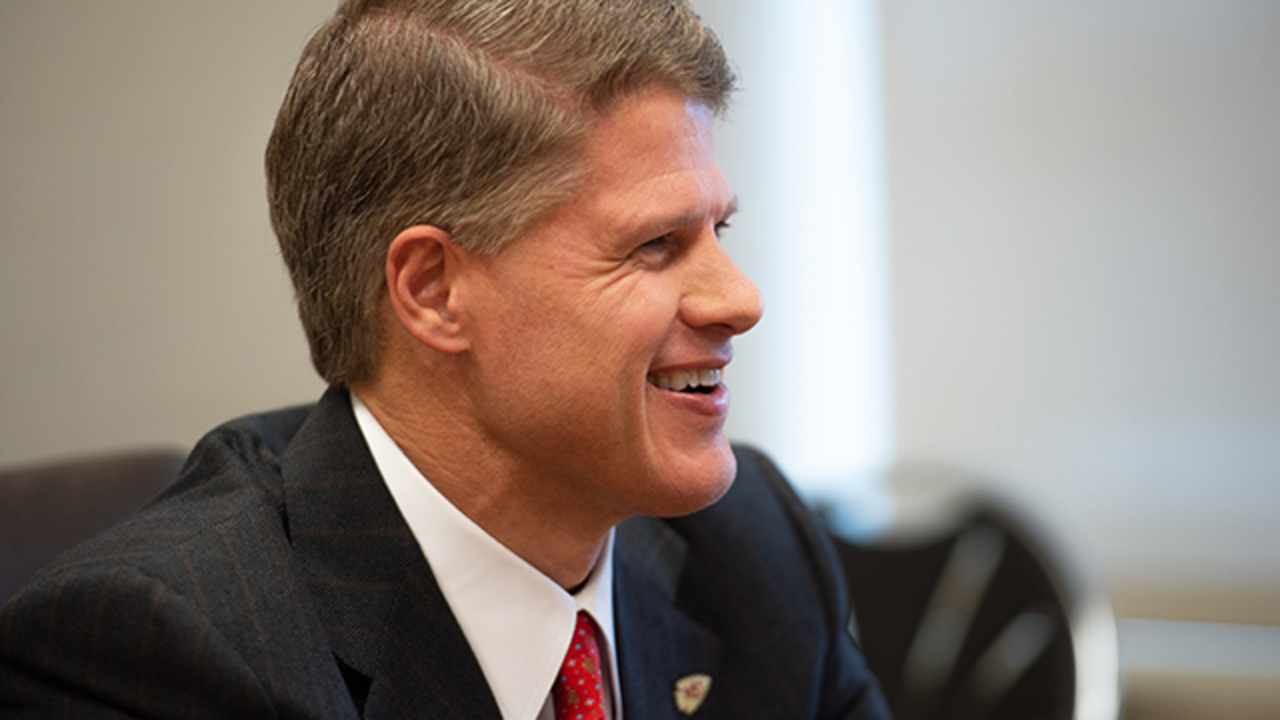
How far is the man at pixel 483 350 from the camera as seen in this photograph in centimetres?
108

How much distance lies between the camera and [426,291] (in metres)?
1.15

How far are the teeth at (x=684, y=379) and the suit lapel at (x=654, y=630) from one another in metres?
0.30

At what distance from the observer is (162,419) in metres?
2.21

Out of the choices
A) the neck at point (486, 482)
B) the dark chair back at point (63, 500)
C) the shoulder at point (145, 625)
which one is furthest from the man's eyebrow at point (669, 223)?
the dark chair back at point (63, 500)

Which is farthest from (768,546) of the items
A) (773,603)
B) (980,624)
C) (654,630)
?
(980,624)

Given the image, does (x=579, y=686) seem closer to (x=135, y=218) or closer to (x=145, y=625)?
(x=145, y=625)

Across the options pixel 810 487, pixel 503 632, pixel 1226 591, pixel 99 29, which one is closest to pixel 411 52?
pixel 503 632

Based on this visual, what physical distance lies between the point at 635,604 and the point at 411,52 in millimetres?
706

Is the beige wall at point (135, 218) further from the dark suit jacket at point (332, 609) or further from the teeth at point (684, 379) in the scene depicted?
the teeth at point (684, 379)

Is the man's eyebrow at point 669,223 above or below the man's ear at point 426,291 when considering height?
above

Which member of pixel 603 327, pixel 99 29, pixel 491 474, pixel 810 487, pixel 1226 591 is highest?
pixel 99 29

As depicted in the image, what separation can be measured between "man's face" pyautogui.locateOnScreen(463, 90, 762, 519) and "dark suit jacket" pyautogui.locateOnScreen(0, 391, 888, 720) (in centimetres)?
19

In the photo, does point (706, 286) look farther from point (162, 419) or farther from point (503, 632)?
point (162, 419)

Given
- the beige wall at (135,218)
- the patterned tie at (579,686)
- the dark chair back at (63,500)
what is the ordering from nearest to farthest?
the patterned tie at (579,686) < the dark chair back at (63,500) < the beige wall at (135,218)
